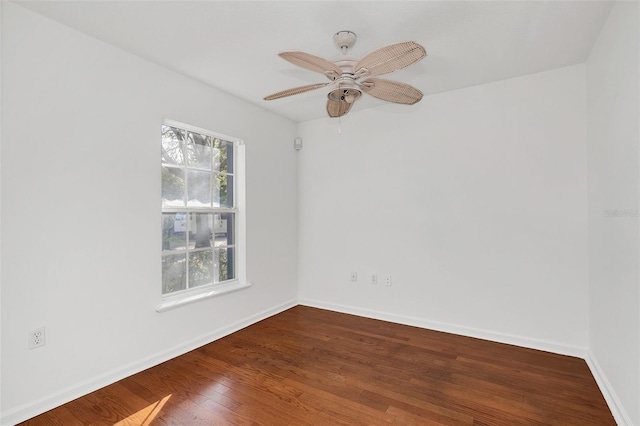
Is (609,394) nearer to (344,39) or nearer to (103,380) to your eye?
(344,39)

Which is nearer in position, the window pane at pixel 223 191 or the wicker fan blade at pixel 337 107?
the wicker fan blade at pixel 337 107

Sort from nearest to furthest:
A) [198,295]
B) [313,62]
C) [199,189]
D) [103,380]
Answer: [313,62] → [103,380] → [198,295] → [199,189]

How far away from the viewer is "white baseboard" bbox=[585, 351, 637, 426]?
175 centimetres

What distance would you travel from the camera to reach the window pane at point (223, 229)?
10.8ft

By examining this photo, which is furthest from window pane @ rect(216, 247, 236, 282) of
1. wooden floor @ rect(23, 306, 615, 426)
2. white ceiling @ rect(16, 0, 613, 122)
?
white ceiling @ rect(16, 0, 613, 122)

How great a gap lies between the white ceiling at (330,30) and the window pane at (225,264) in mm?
1774

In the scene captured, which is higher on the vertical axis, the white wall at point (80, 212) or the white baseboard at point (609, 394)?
the white wall at point (80, 212)

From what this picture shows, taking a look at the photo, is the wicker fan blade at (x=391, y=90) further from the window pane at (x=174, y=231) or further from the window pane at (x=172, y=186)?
the window pane at (x=174, y=231)

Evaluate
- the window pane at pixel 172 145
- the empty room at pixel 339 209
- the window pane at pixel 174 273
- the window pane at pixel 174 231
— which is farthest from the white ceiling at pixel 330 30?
the window pane at pixel 174 273

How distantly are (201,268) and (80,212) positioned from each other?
1.22 metres

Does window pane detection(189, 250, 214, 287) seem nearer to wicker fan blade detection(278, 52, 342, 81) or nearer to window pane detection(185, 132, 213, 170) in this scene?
window pane detection(185, 132, 213, 170)

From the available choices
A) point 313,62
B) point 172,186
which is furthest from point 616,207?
point 172,186

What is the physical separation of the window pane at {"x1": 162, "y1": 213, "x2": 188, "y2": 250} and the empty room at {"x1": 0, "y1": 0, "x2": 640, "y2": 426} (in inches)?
1.0

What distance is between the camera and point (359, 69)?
188cm
